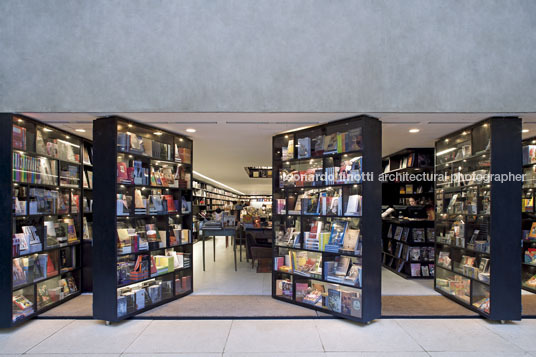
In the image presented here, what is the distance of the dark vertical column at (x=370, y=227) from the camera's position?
4203 millimetres

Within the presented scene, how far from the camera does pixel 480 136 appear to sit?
4.59m

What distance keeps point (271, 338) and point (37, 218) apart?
356 cm

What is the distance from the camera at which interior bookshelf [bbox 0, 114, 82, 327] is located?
155 inches

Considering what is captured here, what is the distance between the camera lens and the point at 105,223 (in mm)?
4270

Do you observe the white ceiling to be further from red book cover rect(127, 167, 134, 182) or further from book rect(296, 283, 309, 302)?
book rect(296, 283, 309, 302)

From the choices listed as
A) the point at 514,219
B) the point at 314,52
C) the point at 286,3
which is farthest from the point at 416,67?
the point at 514,219

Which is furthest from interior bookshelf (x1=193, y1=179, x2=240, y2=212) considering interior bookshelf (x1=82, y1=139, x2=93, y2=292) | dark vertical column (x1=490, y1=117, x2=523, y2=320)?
dark vertical column (x1=490, y1=117, x2=523, y2=320)

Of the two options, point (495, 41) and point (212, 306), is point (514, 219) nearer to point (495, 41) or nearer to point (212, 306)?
point (495, 41)

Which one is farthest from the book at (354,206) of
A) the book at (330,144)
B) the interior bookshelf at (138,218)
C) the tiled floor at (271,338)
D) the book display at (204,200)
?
the book display at (204,200)

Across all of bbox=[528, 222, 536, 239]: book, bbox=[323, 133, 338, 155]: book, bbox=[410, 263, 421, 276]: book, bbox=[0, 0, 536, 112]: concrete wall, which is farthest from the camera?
bbox=[410, 263, 421, 276]: book

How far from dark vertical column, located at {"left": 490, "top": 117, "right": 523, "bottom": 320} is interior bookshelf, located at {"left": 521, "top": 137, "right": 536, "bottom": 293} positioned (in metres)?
2.08

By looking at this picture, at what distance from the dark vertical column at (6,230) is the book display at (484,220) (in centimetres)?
605

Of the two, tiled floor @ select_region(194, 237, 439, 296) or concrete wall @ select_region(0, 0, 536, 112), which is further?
tiled floor @ select_region(194, 237, 439, 296)

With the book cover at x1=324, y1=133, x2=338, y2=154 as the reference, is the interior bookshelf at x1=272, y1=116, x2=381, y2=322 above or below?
below
